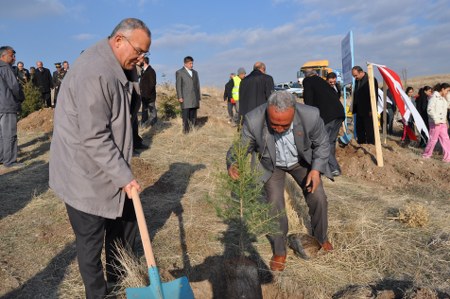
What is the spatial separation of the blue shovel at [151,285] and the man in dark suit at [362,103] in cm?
676

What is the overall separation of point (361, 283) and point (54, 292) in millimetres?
2612

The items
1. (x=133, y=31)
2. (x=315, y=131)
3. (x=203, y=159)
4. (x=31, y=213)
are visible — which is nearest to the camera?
(x=133, y=31)

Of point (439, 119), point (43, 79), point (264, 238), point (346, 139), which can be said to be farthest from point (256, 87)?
point (43, 79)

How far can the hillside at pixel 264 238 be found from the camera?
3279 mm

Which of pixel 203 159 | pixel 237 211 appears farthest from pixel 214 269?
pixel 203 159

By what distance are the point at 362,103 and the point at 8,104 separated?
6.84m

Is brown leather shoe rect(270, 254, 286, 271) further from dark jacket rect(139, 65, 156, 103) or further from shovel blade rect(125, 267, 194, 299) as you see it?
dark jacket rect(139, 65, 156, 103)

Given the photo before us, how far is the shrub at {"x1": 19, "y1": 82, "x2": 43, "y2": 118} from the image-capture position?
12289 mm

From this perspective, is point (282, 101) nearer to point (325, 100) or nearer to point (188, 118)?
point (325, 100)

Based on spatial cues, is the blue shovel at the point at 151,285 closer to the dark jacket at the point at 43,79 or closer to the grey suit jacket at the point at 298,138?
the grey suit jacket at the point at 298,138

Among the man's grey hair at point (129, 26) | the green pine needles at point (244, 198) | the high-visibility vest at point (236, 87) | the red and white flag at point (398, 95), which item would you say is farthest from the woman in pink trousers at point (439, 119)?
the man's grey hair at point (129, 26)

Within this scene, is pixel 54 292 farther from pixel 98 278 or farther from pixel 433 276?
pixel 433 276

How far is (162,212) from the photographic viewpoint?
497cm

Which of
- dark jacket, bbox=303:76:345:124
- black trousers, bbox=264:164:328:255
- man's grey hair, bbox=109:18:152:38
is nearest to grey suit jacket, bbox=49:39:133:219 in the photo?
man's grey hair, bbox=109:18:152:38
